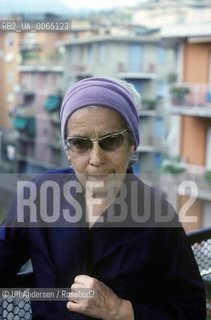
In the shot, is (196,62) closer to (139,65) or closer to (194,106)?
(194,106)

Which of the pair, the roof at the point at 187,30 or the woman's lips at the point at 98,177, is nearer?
the woman's lips at the point at 98,177

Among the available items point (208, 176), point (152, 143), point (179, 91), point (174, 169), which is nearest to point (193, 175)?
point (174, 169)

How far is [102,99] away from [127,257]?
0.66 feet

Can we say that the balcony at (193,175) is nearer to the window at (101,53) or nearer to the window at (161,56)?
the window at (101,53)

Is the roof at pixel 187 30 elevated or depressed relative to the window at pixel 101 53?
depressed

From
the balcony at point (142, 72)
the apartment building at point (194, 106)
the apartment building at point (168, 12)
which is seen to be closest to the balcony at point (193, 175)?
the apartment building at point (194, 106)

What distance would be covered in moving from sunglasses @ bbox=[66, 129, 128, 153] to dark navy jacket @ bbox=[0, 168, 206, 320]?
0.23ft

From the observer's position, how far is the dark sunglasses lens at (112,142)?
614 mm

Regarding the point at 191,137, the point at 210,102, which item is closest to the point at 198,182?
the point at 191,137

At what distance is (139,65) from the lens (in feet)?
38.4

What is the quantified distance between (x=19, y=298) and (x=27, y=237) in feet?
0.42

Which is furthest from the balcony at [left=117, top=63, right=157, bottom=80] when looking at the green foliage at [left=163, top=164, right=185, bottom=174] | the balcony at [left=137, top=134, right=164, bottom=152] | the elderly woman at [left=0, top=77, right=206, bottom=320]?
the elderly woman at [left=0, top=77, right=206, bottom=320]

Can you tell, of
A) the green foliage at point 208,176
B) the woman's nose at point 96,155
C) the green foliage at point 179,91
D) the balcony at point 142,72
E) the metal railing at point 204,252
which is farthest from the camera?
the balcony at point 142,72

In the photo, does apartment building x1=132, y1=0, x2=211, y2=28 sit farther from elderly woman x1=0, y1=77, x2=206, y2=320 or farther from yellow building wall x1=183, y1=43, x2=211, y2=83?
elderly woman x1=0, y1=77, x2=206, y2=320
